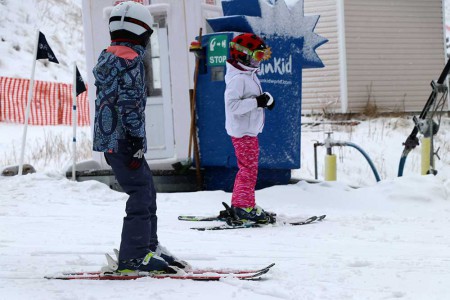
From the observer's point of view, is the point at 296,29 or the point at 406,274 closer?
the point at 406,274

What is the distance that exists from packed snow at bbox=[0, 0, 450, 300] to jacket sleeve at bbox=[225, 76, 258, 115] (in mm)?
1111

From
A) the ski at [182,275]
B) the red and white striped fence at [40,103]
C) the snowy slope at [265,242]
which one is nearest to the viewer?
the snowy slope at [265,242]

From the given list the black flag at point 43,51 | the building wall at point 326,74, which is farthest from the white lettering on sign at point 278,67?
the building wall at point 326,74

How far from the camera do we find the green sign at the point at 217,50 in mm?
8836

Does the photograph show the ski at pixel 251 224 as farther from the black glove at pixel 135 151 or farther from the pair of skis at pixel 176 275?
the black glove at pixel 135 151

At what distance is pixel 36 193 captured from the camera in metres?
9.05

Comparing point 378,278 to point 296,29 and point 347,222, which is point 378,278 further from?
point 296,29

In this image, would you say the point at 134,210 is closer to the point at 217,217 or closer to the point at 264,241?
the point at 264,241

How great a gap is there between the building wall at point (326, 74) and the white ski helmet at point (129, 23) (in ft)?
48.2

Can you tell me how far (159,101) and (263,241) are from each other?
4.60m

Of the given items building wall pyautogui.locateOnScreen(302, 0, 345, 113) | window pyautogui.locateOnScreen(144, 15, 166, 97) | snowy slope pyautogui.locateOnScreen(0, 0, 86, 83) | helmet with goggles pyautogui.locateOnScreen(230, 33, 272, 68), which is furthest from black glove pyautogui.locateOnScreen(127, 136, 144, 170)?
snowy slope pyautogui.locateOnScreen(0, 0, 86, 83)

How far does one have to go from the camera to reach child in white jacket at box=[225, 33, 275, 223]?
6.69 metres

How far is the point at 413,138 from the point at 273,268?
244 inches

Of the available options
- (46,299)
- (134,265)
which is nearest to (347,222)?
(134,265)
